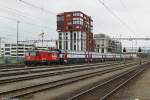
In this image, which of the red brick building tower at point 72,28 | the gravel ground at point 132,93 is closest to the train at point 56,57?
the gravel ground at point 132,93

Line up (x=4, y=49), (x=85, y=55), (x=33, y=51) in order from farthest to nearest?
(x=4, y=49) → (x=85, y=55) → (x=33, y=51)

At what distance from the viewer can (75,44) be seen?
424ft

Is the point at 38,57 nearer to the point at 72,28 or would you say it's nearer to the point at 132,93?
the point at 132,93

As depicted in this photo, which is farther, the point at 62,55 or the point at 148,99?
the point at 62,55

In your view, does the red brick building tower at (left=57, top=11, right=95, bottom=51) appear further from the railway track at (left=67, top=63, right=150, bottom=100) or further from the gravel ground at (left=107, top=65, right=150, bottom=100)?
the gravel ground at (left=107, top=65, right=150, bottom=100)

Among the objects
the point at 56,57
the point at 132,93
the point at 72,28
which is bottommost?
the point at 132,93

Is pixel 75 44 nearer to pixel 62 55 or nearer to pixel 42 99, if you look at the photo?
pixel 62 55

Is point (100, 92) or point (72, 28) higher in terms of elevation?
point (72, 28)

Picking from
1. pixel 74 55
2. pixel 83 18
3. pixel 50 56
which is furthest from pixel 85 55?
pixel 83 18

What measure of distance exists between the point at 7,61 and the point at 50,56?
824cm

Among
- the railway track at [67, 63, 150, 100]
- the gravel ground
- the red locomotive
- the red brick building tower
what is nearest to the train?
the red locomotive

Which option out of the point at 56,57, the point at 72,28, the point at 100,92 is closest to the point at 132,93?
the point at 100,92

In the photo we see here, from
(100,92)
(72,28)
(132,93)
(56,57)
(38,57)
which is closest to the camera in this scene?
(132,93)

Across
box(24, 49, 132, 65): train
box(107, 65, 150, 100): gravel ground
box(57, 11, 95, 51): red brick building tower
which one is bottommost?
box(107, 65, 150, 100): gravel ground
